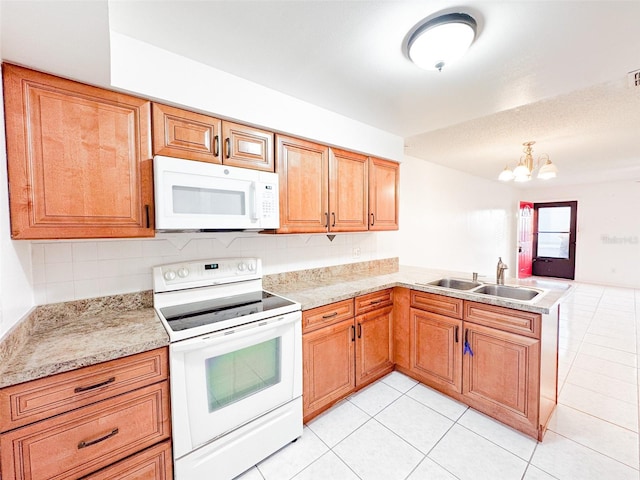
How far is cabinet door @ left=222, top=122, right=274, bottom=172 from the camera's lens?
171 centimetres

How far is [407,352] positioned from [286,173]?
1875 millimetres

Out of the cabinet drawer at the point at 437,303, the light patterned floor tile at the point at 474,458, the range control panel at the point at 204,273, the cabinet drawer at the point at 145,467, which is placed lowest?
the light patterned floor tile at the point at 474,458

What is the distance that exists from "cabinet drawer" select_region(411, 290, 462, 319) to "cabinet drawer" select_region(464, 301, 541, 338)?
0.06 metres

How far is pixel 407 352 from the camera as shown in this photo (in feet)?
7.92

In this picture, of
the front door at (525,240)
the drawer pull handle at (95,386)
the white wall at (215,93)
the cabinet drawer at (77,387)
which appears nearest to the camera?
the cabinet drawer at (77,387)

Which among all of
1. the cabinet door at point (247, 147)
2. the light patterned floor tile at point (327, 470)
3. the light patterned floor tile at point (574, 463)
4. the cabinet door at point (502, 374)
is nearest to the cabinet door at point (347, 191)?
the cabinet door at point (247, 147)

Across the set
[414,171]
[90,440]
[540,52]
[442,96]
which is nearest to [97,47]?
[90,440]

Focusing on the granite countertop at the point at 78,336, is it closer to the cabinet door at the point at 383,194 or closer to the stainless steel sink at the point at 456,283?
the cabinet door at the point at 383,194

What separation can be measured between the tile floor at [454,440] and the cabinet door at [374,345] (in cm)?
13

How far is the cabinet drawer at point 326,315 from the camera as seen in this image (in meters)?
1.83

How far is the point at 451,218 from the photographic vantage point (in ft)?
14.7

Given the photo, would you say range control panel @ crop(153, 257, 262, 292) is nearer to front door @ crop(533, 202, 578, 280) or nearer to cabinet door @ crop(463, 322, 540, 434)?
cabinet door @ crop(463, 322, 540, 434)

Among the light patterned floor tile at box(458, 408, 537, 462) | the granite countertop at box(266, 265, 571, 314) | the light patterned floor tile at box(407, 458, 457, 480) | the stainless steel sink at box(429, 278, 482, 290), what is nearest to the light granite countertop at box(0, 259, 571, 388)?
the granite countertop at box(266, 265, 571, 314)

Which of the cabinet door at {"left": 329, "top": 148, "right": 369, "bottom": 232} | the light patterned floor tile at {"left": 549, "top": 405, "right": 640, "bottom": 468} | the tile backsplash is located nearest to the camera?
the tile backsplash
